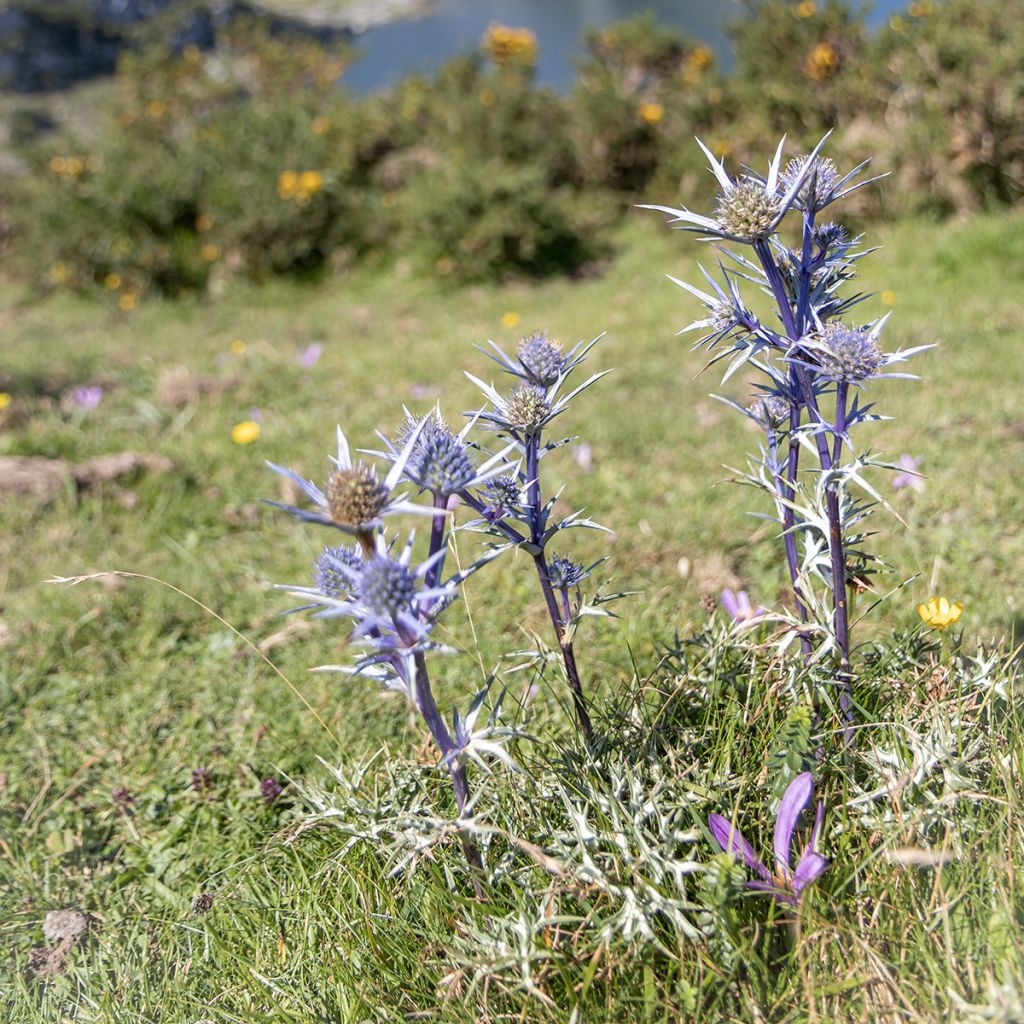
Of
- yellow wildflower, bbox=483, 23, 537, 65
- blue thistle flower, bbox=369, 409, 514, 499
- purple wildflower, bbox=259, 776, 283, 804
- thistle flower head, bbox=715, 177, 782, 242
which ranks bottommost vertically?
purple wildflower, bbox=259, 776, 283, 804

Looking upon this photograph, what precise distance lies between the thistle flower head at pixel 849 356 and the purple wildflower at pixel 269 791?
1.64 metres

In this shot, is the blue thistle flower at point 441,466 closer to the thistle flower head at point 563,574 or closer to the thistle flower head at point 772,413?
the thistle flower head at point 563,574

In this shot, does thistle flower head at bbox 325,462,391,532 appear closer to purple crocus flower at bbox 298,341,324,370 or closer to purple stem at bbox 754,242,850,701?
purple stem at bbox 754,242,850,701

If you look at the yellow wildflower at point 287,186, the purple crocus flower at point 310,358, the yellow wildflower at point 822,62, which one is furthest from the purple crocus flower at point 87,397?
the yellow wildflower at point 822,62

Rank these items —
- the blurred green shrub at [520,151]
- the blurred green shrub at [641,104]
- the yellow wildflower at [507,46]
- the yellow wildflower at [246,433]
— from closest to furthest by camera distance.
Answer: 1. the yellow wildflower at [246,433]
2. the blurred green shrub at [520,151]
3. the blurred green shrub at [641,104]
4. the yellow wildflower at [507,46]

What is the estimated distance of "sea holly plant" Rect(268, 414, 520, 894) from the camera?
3.99 feet

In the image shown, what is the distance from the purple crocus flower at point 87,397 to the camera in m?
4.61

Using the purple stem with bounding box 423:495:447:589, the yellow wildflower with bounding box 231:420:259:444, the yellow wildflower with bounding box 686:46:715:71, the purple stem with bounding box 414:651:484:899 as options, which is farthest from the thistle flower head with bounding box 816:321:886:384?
the yellow wildflower with bounding box 686:46:715:71

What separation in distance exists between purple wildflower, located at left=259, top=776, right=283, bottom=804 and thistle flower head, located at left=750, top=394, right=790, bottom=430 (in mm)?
1469

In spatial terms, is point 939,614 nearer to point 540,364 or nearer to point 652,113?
point 540,364

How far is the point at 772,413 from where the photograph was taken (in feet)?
5.83

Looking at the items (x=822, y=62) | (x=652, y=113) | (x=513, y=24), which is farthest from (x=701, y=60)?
(x=513, y=24)

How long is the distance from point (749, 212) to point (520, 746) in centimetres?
123

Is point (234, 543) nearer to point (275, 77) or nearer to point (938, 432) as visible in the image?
point (938, 432)
